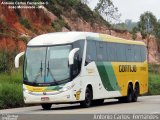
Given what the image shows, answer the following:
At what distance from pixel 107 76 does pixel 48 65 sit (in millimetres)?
4929

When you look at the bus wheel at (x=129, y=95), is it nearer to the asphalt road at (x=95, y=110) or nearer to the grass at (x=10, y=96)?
the asphalt road at (x=95, y=110)

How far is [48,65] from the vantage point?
78.0ft

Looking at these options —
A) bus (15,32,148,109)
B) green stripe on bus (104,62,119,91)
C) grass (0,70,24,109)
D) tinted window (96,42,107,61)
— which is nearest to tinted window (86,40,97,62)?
bus (15,32,148,109)

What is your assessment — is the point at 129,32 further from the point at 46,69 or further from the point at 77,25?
the point at 46,69

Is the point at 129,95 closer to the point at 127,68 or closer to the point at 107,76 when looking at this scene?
the point at 127,68

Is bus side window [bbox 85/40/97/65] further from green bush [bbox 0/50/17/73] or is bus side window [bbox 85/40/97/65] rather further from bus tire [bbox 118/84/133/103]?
green bush [bbox 0/50/17/73]

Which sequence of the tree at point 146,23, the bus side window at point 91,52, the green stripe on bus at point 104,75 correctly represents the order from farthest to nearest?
the tree at point 146,23
the green stripe on bus at point 104,75
the bus side window at point 91,52

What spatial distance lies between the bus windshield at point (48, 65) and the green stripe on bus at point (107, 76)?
307cm

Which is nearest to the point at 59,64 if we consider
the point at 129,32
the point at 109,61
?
the point at 109,61

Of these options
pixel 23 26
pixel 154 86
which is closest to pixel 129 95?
pixel 154 86

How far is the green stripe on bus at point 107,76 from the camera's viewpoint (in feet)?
88.4

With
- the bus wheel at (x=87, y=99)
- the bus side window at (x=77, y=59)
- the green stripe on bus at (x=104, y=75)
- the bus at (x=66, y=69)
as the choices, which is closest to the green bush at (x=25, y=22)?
the bus at (x=66, y=69)

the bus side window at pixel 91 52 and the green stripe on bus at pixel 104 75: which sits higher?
the bus side window at pixel 91 52

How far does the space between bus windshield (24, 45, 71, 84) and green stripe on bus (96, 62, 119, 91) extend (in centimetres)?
307
